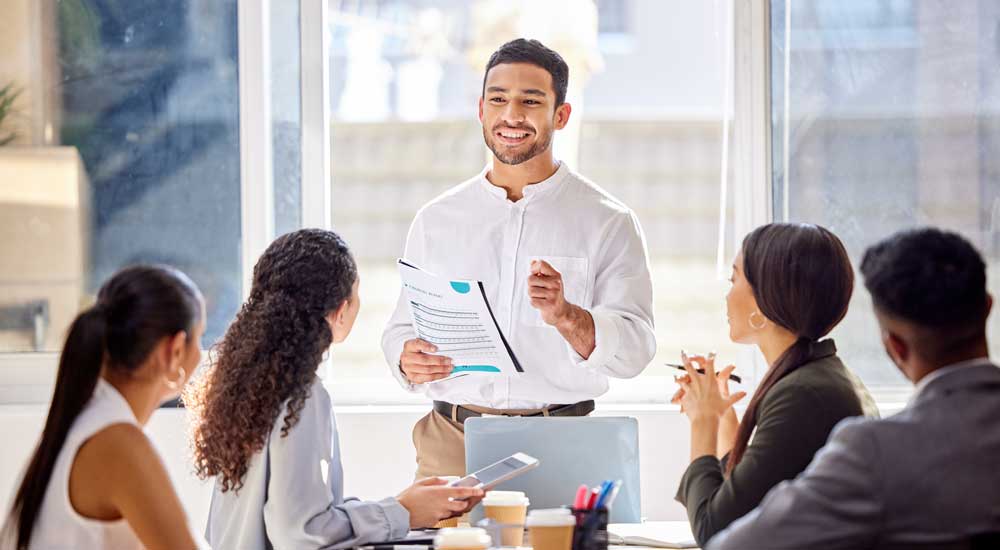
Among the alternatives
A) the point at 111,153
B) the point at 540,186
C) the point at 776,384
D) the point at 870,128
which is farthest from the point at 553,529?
the point at 111,153

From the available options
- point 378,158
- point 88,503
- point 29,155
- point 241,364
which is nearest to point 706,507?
point 241,364

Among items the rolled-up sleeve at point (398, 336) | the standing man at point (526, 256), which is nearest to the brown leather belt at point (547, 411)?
the standing man at point (526, 256)

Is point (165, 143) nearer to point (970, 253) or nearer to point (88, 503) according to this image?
point (88, 503)

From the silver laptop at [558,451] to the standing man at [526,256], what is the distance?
1.23 ft

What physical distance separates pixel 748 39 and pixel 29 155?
7.98ft

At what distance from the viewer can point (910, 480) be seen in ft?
4.68

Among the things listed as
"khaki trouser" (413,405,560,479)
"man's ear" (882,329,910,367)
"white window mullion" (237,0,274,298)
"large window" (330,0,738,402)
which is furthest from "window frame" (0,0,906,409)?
"large window" (330,0,738,402)

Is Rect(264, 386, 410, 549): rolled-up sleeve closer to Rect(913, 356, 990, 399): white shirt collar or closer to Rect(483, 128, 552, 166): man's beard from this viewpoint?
Rect(913, 356, 990, 399): white shirt collar

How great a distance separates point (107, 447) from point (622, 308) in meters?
1.52

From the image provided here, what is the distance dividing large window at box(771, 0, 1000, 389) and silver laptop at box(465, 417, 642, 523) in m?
1.60

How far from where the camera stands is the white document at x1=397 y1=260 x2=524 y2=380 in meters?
2.41

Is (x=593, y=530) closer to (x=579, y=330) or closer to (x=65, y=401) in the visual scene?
(x=65, y=401)

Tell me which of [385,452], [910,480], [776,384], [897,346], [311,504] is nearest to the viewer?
[910,480]

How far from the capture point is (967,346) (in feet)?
5.03
